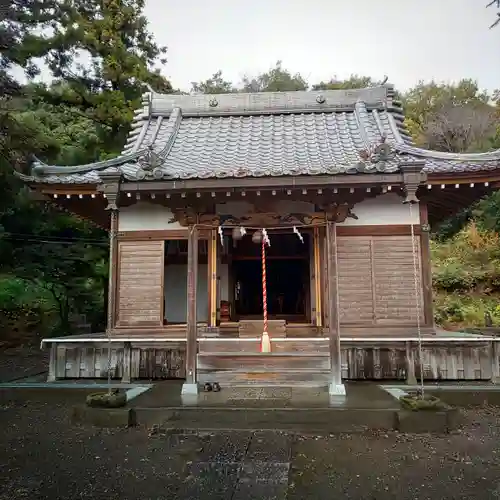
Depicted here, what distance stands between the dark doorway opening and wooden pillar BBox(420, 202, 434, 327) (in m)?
2.81

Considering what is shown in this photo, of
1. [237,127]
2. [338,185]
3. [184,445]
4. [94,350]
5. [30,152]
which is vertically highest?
[237,127]

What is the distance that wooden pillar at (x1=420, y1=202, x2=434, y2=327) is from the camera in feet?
26.7

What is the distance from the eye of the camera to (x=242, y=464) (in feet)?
15.0

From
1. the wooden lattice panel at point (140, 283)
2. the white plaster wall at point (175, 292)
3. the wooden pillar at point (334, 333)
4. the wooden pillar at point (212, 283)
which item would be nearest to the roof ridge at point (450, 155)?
the wooden pillar at point (334, 333)

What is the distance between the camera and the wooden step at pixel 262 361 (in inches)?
293

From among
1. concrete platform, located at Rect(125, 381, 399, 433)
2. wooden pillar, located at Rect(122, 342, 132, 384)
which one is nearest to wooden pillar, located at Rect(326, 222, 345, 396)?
concrete platform, located at Rect(125, 381, 399, 433)

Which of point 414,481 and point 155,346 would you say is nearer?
point 414,481

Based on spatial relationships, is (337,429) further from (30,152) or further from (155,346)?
(30,152)

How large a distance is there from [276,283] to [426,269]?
4.26 metres

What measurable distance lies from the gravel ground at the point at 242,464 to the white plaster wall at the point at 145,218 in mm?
4011

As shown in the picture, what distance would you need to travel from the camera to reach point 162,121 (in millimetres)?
11477

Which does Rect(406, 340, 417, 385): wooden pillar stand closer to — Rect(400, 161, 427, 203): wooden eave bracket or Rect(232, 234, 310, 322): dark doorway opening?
Rect(400, 161, 427, 203): wooden eave bracket

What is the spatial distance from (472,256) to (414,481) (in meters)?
18.9

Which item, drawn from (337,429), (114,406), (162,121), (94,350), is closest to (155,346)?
(94,350)
